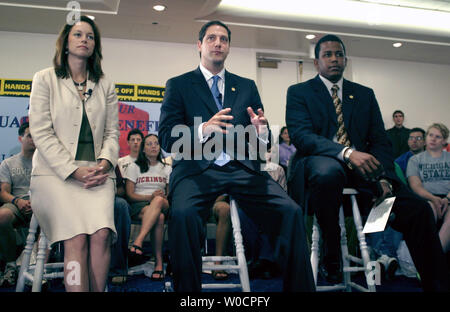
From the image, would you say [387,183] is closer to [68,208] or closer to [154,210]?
[68,208]

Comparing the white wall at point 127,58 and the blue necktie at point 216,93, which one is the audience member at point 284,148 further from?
the blue necktie at point 216,93

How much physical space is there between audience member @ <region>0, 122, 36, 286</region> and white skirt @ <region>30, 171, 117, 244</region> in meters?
1.25

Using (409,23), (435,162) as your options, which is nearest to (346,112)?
(435,162)

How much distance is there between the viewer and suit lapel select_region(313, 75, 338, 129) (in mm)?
2078

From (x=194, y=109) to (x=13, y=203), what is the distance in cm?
195

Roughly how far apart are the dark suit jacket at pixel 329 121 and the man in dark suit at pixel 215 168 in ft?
0.88

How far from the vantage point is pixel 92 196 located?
1777 mm

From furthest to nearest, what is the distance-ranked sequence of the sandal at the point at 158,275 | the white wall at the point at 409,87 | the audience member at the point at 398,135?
1. the white wall at the point at 409,87
2. the audience member at the point at 398,135
3. the sandal at the point at 158,275

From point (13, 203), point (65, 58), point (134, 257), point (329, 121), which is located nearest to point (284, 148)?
point (134, 257)

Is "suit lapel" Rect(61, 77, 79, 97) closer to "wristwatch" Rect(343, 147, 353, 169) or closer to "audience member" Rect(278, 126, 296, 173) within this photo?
"wristwatch" Rect(343, 147, 353, 169)

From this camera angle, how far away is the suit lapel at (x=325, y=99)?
2.08 meters

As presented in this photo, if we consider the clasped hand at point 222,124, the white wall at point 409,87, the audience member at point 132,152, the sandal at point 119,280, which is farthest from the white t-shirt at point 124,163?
the white wall at point 409,87

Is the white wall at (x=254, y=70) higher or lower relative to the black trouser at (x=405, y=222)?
higher
